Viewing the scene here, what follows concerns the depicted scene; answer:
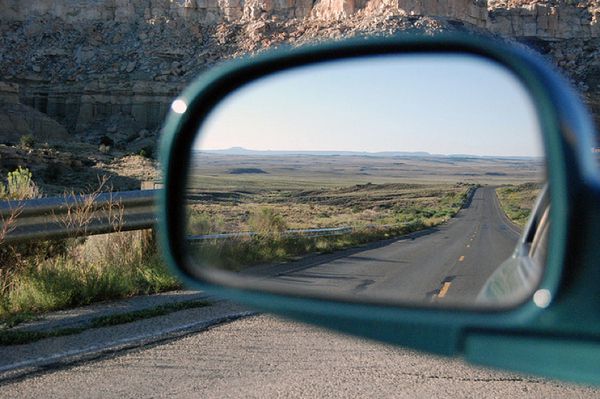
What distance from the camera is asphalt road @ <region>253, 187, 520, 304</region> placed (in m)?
2.35

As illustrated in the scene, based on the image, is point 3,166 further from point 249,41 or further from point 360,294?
point 249,41

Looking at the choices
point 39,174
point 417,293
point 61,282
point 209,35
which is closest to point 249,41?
point 209,35

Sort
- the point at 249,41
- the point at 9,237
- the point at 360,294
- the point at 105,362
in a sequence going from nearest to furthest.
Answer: the point at 360,294 < the point at 105,362 < the point at 9,237 < the point at 249,41

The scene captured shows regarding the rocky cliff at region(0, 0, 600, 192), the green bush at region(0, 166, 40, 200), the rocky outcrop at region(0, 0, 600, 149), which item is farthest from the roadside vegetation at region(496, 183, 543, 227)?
the rocky outcrop at region(0, 0, 600, 149)

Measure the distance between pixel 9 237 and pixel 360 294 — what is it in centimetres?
600

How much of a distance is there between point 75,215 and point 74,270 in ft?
2.05

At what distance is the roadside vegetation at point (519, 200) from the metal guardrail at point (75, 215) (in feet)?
20.3

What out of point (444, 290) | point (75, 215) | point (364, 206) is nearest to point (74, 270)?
point (75, 215)

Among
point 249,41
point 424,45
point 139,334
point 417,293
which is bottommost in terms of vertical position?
point 139,334

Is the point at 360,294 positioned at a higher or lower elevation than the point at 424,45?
lower

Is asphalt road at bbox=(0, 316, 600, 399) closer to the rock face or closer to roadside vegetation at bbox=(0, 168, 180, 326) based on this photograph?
roadside vegetation at bbox=(0, 168, 180, 326)

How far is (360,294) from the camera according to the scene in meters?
2.65

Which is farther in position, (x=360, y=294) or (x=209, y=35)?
(x=209, y=35)

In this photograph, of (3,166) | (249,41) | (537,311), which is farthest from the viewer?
(249,41)
